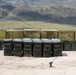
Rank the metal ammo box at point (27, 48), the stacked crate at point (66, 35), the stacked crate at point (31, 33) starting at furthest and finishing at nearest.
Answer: the stacked crate at point (66, 35), the stacked crate at point (31, 33), the metal ammo box at point (27, 48)

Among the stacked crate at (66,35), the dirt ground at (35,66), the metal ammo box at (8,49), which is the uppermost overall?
the stacked crate at (66,35)

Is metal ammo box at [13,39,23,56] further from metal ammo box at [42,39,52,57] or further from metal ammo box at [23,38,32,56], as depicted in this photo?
metal ammo box at [42,39,52,57]

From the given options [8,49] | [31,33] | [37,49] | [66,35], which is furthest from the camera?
[66,35]

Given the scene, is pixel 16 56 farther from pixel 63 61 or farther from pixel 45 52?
pixel 63 61

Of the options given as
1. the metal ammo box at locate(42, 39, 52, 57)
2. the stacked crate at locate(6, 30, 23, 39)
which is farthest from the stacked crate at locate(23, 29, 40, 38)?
the metal ammo box at locate(42, 39, 52, 57)

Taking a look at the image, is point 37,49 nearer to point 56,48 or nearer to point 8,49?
point 56,48

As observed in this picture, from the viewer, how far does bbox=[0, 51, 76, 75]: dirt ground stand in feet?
68.8

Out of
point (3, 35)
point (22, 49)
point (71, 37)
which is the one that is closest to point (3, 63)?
point (22, 49)

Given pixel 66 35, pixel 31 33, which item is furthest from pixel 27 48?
pixel 66 35

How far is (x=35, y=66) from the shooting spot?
23359 millimetres

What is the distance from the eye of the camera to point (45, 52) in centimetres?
2847

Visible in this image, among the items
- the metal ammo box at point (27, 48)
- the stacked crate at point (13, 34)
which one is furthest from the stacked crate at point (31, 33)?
the metal ammo box at point (27, 48)

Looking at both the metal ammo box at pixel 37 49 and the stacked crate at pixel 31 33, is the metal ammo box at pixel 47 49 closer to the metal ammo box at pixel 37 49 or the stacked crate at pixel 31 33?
the metal ammo box at pixel 37 49

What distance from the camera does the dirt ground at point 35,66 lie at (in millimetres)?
20969
